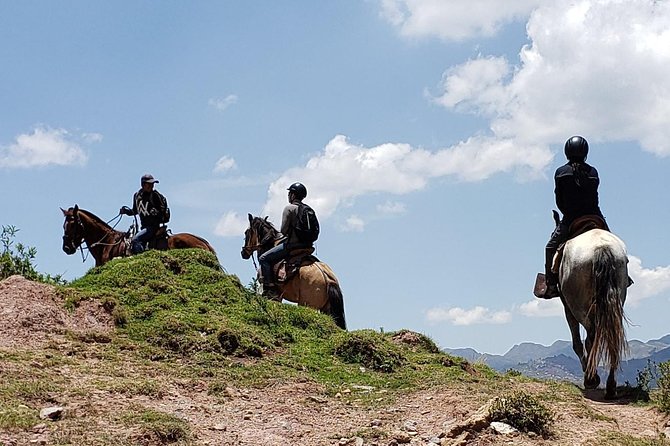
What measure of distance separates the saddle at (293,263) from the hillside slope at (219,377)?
3.33ft

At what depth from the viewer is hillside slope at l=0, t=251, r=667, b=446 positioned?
24.3 feet

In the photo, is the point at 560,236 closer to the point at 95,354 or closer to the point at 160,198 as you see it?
the point at 95,354

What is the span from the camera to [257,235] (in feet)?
53.1

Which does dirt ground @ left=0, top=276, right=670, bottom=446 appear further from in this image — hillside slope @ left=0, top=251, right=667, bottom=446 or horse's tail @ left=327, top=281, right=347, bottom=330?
horse's tail @ left=327, top=281, right=347, bottom=330

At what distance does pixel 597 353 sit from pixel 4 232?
1138 centimetres

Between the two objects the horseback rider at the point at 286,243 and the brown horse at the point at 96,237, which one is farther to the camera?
the brown horse at the point at 96,237

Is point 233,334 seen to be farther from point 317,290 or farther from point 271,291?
point 271,291

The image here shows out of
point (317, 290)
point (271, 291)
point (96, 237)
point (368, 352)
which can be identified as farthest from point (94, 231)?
point (368, 352)

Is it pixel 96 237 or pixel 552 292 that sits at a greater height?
pixel 96 237

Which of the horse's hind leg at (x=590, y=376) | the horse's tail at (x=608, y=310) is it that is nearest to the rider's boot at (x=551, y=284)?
the horse's hind leg at (x=590, y=376)

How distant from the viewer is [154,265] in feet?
44.2

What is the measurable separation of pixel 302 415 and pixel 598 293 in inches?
175

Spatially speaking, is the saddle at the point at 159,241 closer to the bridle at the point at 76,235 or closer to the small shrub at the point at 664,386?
the bridle at the point at 76,235

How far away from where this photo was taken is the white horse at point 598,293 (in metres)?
9.98
